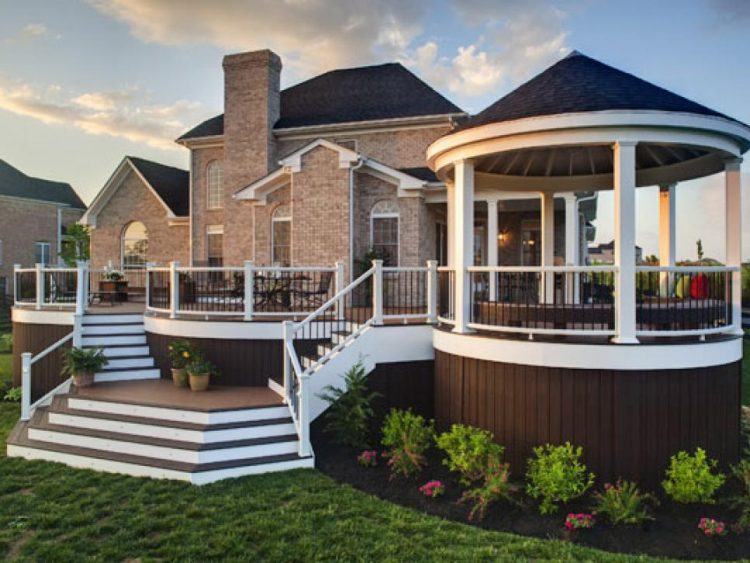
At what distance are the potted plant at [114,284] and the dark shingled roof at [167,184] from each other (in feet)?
17.9

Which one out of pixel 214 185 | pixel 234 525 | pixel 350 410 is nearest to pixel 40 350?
pixel 350 410

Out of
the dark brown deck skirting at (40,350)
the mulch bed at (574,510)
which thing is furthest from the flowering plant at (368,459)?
the dark brown deck skirting at (40,350)

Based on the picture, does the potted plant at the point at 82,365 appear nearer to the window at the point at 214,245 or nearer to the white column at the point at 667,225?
the white column at the point at 667,225

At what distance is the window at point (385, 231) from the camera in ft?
51.3

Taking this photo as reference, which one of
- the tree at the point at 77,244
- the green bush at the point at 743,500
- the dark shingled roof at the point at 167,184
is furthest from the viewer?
the tree at the point at 77,244

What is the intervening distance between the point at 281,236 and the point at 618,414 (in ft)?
39.9

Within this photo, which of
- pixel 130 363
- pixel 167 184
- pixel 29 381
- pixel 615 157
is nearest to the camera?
pixel 615 157

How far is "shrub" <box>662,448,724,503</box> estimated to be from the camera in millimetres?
5992

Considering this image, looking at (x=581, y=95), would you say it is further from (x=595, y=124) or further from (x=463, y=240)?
(x=463, y=240)

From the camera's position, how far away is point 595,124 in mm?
6578

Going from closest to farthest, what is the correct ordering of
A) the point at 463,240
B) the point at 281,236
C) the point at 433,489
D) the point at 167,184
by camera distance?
the point at 433,489 → the point at 463,240 → the point at 281,236 → the point at 167,184

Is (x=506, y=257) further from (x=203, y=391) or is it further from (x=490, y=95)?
(x=203, y=391)

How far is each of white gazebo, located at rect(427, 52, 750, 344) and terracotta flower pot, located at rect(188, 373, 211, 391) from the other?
4165 mm

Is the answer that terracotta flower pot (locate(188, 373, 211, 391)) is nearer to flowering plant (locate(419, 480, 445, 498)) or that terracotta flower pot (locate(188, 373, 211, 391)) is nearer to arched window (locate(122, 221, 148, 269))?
flowering plant (locate(419, 480, 445, 498))
